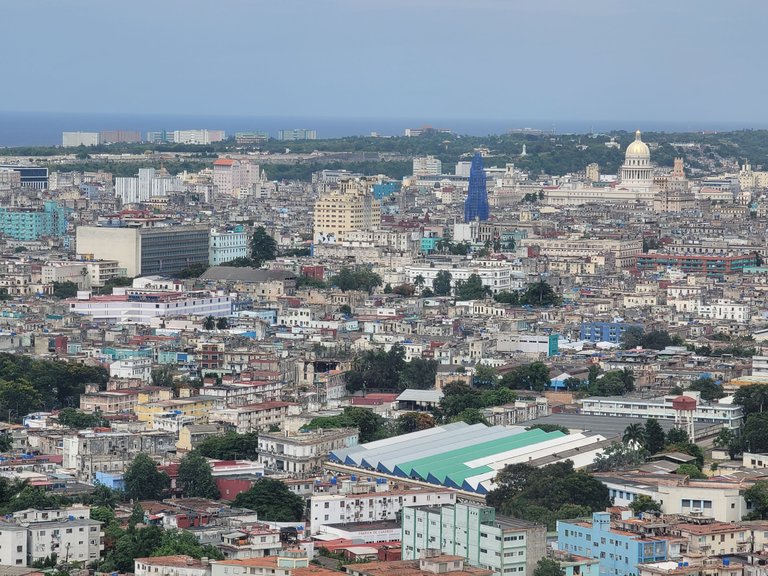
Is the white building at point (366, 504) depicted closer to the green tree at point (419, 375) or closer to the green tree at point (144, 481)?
the green tree at point (144, 481)

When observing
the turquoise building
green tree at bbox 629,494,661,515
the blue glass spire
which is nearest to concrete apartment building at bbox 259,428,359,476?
green tree at bbox 629,494,661,515

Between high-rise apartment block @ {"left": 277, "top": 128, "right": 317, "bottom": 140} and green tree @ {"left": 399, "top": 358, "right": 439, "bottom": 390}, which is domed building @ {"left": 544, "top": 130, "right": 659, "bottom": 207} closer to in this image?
green tree @ {"left": 399, "top": 358, "right": 439, "bottom": 390}

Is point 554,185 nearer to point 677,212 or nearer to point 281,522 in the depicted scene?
point 677,212

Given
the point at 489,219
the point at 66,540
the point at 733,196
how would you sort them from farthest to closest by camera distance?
the point at 733,196 → the point at 489,219 → the point at 66,540

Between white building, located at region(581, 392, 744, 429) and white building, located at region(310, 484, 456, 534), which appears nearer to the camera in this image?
white building, located at region(310, 484, 456, 534)

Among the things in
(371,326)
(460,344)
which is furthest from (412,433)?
(371,326)

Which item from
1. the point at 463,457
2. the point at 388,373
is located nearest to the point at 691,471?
the point at 463,457
